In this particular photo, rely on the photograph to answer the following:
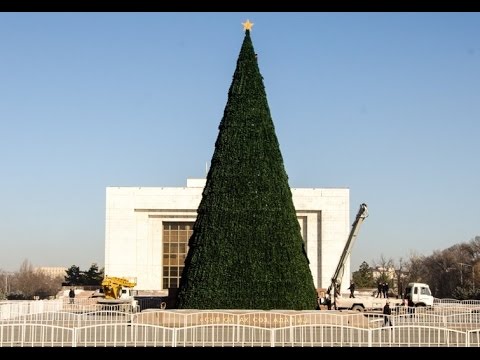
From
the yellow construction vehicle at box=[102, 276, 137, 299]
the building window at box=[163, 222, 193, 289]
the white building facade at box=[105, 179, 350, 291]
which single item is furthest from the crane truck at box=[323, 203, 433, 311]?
the building window at box=[163, 222, 193, 289]

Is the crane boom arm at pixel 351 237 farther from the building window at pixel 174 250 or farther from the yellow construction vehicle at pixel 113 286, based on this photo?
the building window at pixel 174 250

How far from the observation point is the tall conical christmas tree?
21297 millimetres

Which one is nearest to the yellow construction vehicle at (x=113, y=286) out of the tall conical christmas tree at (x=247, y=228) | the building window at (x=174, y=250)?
the building window at (x=174, y=250)

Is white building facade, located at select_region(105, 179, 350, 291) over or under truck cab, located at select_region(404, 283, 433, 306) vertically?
over

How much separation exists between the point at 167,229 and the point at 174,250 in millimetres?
1560

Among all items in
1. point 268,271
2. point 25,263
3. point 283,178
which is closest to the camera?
point 268,271

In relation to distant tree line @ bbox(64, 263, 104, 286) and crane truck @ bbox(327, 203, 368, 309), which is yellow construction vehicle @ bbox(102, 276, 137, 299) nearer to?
crane truck @ bbox(327, 203, 368, 309)

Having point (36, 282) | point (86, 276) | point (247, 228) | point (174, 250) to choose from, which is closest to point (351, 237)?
point (247, 228)

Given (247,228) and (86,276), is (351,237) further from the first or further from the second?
(86,276)

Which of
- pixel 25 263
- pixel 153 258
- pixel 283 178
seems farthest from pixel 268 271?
pixel 25 263

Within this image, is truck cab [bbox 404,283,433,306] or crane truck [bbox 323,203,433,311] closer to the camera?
crane truck [bbox 323,203,433,311]
